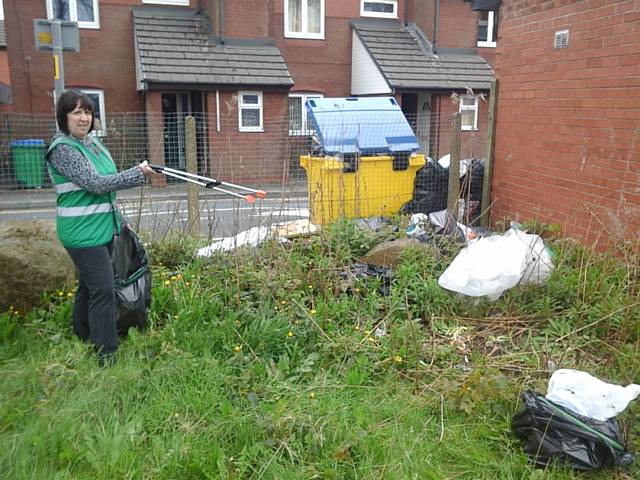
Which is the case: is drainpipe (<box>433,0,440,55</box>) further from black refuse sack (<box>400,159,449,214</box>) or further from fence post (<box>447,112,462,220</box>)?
fence post (<box>447,112,462,220</box>)

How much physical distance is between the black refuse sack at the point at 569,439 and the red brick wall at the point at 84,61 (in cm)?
1594

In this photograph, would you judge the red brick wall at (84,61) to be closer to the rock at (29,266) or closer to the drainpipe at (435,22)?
the drainpipe at (435,22)

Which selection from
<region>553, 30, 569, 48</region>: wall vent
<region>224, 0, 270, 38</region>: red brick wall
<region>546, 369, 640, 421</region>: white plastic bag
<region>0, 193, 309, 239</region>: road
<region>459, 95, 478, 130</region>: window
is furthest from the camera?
<region>459, 95, 478, 130</region>: window

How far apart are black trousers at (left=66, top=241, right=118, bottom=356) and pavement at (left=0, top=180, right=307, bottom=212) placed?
1834mm

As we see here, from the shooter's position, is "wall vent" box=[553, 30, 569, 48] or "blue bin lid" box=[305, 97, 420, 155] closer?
"wall vent" box=[553, 30, 569, 48]

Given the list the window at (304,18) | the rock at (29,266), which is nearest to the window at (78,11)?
the window at (304,18)

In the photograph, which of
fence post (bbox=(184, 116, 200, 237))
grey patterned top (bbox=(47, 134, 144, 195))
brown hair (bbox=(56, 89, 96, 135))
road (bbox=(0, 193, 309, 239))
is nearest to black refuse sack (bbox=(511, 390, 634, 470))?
grey patterned top (bbox=(47, 134, 144, 195))


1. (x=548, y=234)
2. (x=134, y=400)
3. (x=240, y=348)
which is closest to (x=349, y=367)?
(x=240, y=348)

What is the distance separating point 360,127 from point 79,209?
487cm

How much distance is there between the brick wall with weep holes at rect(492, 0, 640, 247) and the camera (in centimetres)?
529

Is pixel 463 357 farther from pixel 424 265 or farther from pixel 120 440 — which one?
pixel 120 440

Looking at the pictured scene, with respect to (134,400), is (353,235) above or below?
above

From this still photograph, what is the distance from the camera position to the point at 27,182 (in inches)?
362

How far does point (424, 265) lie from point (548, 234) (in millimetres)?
1778
